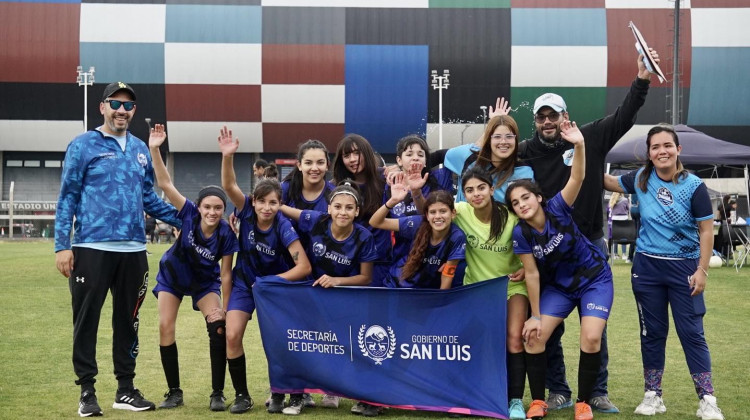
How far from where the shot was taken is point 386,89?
33688 millimetres

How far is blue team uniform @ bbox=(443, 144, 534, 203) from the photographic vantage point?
20.7 ft

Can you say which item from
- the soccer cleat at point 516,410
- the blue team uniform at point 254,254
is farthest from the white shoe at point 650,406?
the blue team uniform at point 254,254

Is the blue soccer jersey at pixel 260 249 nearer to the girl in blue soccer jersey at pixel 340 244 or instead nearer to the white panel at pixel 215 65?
the girl in blue soccer jersey at pixel 340 244

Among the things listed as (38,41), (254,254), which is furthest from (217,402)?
(38,41)

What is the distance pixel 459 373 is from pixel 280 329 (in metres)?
1.31

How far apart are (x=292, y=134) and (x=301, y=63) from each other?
9.14 ft

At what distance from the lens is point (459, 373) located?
19.6 ft

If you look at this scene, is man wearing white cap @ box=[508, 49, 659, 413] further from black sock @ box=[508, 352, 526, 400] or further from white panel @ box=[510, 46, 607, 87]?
white panel @ box=[510, 46, 607, 87]

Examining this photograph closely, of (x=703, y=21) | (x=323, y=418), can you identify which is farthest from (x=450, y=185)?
(x=703, y=21)

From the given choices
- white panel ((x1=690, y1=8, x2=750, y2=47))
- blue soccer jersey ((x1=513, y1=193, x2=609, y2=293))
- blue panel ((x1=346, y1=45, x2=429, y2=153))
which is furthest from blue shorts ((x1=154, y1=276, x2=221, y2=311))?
white panel ((x1=690, y1=8, x2=750, y2=47))

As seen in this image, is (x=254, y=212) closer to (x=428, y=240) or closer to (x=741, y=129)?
(x=428, y=240)

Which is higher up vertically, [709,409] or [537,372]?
[537,372]

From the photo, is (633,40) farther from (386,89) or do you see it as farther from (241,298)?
(241,298)

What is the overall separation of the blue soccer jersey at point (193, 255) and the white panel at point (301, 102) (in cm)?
2737
